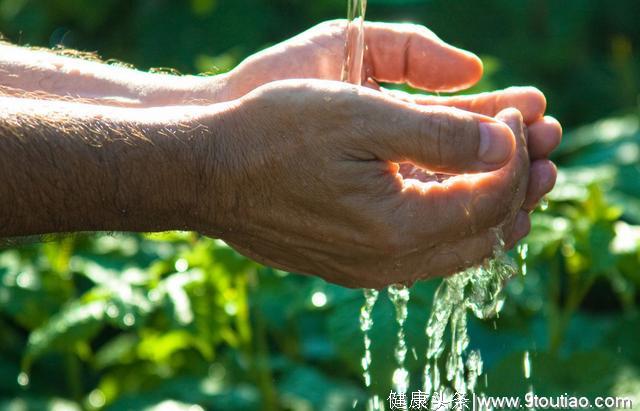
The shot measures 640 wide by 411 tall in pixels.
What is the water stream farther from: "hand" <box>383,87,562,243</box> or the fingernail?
the fingernail

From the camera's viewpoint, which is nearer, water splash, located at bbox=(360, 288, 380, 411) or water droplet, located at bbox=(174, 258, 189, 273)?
water splash, located at bbox=(360, 288, 380, 411)

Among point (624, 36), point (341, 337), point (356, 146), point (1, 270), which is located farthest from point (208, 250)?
point (624, 36)

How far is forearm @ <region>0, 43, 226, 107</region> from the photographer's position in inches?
104

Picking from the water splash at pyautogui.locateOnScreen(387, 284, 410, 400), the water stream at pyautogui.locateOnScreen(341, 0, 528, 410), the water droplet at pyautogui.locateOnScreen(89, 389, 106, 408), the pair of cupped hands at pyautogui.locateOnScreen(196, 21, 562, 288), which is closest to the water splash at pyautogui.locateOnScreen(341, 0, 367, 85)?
the water stream at pyautogui.locateOnScreen(341, 0, 528, 410)

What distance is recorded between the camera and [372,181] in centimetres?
201

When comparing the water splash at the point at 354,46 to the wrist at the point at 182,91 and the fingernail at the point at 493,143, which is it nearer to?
the wrist at the point at 182,91

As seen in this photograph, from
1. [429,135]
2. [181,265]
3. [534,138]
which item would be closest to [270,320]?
[181,265]

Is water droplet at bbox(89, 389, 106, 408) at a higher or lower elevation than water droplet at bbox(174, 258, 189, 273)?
lower

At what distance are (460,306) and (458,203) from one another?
1.55 feet

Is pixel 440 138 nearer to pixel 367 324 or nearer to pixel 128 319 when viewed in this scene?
pixel 367 324

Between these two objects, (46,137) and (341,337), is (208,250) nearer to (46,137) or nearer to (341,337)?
(341,337)

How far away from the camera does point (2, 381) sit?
3.26 meters

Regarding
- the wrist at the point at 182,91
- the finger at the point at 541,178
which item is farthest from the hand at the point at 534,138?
the wrist at the point at 182,91

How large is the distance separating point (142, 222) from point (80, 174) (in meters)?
0.15
